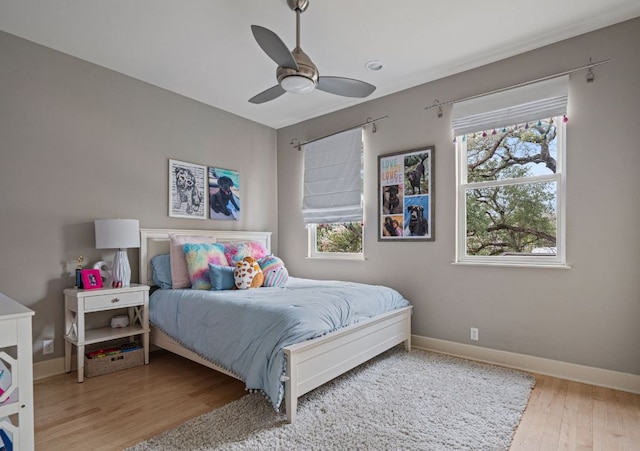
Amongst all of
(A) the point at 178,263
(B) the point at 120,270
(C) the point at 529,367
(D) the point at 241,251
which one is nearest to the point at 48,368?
(B) the point at 120,270

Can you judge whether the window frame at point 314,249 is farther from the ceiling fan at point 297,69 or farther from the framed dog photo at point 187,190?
the ceiling fan at point 297,69

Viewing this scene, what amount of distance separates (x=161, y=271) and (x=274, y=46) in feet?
7.78

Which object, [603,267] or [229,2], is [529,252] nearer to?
[603,267]

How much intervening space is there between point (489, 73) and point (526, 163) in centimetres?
87

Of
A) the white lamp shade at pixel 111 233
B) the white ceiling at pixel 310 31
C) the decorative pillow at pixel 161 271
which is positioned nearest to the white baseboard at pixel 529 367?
the decorative pillow at pixel 161 271

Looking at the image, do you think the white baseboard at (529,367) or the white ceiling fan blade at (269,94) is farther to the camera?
the white ceiling fan blade at (269,94)

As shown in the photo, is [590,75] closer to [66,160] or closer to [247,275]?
[247,275]

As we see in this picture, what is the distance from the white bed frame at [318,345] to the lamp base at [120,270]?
349mm

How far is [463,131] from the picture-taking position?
127 inches

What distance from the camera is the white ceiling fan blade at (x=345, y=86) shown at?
2466 mm

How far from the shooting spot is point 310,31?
8.83 ft

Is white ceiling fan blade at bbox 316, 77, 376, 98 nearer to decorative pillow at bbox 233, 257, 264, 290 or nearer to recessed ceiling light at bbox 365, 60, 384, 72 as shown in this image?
recessed ceiling light at bbox 365, 60, 384, 72

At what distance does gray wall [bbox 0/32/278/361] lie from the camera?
2.74 metres

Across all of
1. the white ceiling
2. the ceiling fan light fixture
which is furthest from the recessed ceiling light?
the ceiling fan light fixture
